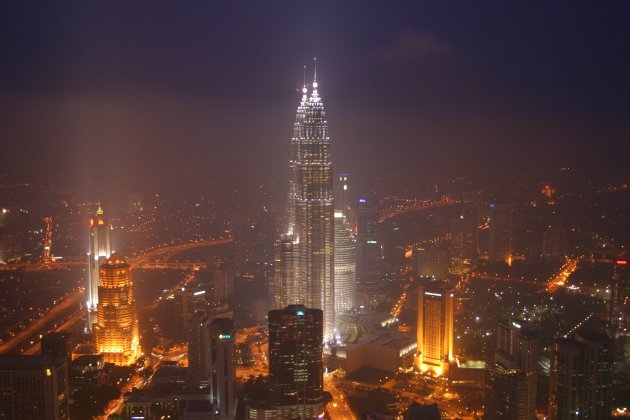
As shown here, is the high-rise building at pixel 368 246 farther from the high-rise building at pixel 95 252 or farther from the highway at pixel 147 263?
the high-rise building at pixel 95 252

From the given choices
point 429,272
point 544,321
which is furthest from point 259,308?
point 544,321

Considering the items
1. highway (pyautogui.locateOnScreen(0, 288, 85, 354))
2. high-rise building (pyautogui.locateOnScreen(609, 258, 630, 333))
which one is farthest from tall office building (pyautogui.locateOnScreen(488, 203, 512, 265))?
highway (pyautogui.locateOnScreen(0, 288, 85, 354))

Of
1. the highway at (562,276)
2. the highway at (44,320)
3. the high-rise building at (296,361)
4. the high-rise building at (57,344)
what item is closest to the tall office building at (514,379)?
the high-rise building at (296,361)

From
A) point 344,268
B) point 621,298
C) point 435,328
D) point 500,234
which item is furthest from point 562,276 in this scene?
point 344,268

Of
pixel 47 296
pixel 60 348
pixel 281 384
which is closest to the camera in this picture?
pixel 281 384

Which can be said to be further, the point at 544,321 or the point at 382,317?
the point at 382,317

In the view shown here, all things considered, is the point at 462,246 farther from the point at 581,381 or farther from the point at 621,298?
the point at 581,381

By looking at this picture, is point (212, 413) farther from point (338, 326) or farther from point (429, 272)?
point (429, 272)
